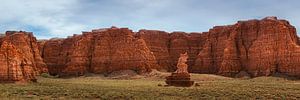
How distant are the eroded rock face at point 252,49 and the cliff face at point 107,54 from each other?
13781mm

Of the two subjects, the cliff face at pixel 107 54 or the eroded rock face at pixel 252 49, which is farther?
the cliff face at pixel 107 54

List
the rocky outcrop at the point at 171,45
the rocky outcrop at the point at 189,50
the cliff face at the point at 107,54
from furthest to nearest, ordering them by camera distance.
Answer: the rocky outcrop at the point at 171,45 → the cliff face at the point at 107,54 → the rocky outcrop at the point at 189,50

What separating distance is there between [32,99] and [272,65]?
6216cm

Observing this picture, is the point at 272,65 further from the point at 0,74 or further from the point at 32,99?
the point at 32,99

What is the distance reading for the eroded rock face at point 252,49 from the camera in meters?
87.9

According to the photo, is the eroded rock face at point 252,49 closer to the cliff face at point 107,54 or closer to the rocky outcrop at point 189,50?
the rocky outcrop at point 189,50

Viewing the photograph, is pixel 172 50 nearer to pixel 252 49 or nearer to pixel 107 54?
pixel 107 54

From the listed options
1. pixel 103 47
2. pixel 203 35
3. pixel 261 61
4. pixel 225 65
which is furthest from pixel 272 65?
pixel 103 47

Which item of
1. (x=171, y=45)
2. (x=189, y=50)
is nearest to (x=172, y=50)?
(x=171, y=45)

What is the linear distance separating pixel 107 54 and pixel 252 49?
33.0 metres

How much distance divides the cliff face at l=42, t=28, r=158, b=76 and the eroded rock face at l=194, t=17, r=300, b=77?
1378cm

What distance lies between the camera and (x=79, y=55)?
356 ft

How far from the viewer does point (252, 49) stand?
95.2 m

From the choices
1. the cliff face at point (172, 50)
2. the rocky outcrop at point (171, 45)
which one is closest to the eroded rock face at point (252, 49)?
the cliff face at point (172, 50)
